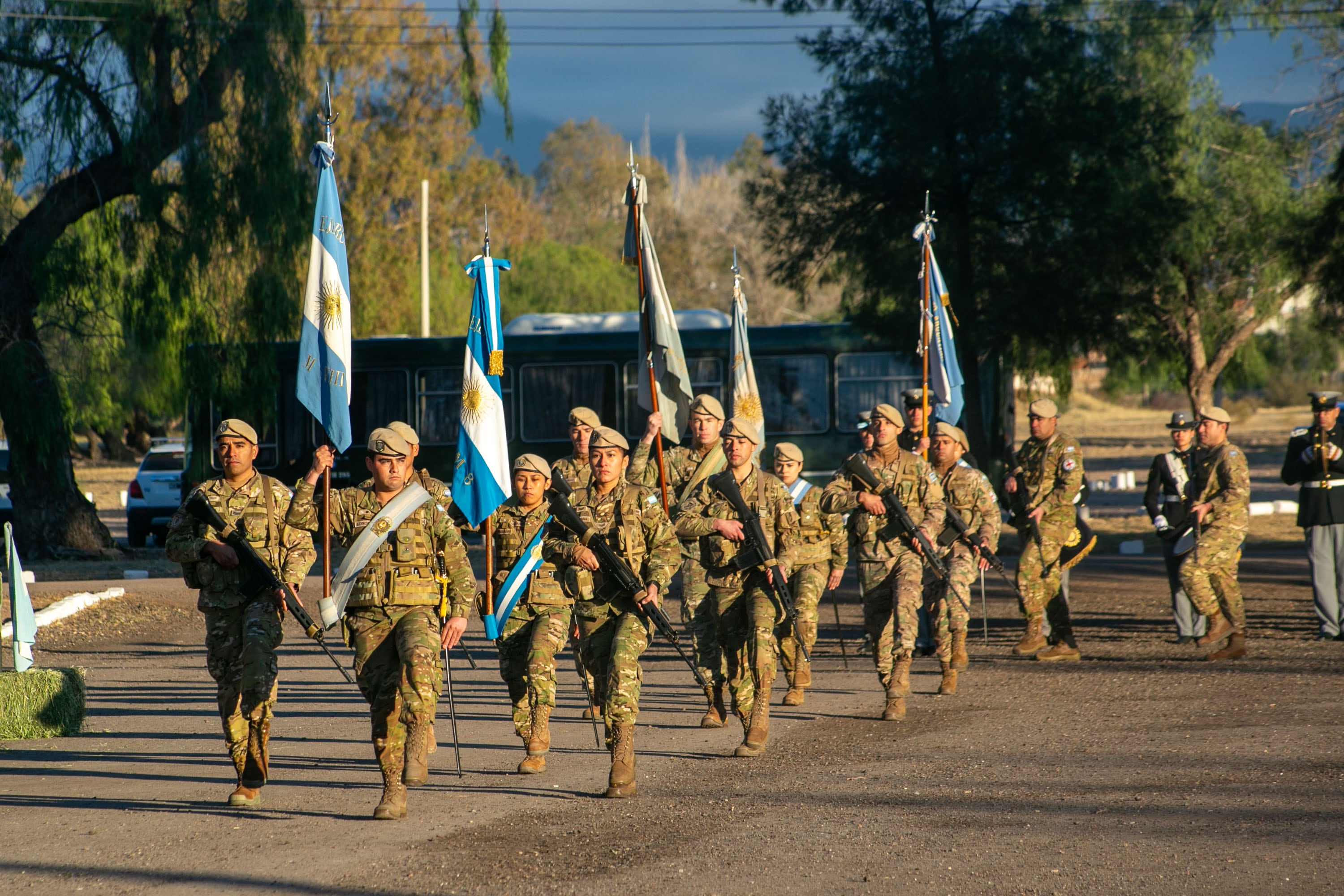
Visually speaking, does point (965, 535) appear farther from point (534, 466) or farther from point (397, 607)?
point (397, 607)

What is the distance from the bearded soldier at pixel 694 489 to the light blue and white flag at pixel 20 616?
4.07m

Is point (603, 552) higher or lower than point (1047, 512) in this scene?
higher

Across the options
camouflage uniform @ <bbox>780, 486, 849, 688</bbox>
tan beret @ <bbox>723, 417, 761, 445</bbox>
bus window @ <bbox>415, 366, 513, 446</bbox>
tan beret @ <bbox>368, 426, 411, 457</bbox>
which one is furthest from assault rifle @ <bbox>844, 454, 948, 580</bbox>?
bus window @ <bbox>415, 366, 513, 446</bbox>

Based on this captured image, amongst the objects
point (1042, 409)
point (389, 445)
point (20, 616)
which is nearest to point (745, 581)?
point (389, 445)

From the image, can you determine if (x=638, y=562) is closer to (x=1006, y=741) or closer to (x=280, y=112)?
(x=1006, y=741)

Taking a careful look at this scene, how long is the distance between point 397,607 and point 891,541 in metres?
3.99

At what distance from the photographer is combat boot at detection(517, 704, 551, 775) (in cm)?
757

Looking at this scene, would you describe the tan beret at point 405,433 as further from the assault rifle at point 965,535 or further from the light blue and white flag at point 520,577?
the assault rifle at point 965,535

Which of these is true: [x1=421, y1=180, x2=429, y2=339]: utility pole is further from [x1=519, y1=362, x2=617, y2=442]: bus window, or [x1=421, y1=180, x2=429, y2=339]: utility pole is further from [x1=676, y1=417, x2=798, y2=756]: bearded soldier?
[x1=676, y1=417, x2=798, y2=756]: bearded soldier

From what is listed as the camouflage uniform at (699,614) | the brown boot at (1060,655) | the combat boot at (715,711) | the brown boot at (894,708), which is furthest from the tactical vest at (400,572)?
the brown boot at (1060,655)

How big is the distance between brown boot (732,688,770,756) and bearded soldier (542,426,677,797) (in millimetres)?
791

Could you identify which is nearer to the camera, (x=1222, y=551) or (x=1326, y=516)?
(x=1222, y=551)

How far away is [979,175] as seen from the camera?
2112 centimetres

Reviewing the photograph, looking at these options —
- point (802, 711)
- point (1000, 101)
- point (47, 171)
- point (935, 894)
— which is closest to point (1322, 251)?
point (1000, 101)
